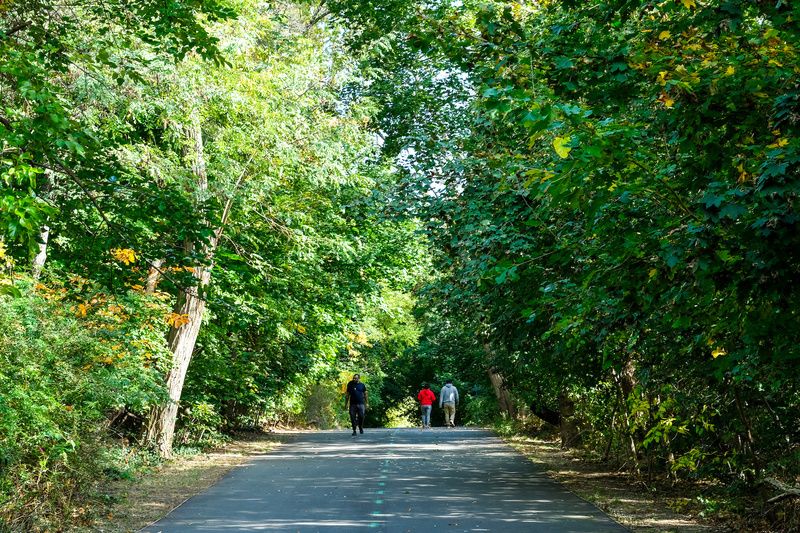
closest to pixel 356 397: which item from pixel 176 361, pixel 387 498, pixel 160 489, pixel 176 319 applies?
pixel 176 361

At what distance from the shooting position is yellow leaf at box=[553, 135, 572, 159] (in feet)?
18.6

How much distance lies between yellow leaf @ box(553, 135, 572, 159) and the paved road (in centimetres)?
535

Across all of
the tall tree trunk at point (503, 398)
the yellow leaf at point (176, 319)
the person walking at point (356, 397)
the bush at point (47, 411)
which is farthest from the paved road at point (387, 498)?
the tall tree trunk at point (503, 398)

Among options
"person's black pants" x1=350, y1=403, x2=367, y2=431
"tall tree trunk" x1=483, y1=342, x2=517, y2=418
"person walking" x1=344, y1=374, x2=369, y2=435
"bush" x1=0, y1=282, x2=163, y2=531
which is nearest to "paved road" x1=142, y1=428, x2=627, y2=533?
"bush" x1=0, y1=282, x2=163, y2=531

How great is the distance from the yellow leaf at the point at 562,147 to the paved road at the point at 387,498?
535cm

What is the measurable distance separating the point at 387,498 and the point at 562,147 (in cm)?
767

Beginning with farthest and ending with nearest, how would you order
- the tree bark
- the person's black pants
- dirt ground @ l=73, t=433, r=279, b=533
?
the person's black pants
the tree bark
dirt ground @ l=73, t=433, r=279, b=533

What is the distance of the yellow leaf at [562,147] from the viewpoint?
5.66 meters

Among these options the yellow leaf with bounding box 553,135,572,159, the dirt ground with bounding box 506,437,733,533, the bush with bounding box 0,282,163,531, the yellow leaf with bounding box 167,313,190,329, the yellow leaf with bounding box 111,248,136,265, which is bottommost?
the dirt ground with bounding box 506,437,733,533

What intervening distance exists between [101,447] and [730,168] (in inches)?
310

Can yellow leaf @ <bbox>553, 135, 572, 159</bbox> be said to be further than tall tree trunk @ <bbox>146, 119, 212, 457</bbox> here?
No

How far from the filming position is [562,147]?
5.84 m

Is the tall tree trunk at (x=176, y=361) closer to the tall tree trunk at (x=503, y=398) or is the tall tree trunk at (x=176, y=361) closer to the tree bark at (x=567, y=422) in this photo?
the tree bark at (x=567, y=422)

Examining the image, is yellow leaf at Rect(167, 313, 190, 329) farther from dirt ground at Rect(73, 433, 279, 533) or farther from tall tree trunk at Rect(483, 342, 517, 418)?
tall tree trunk at Rect(483, 342, 517, 418)
